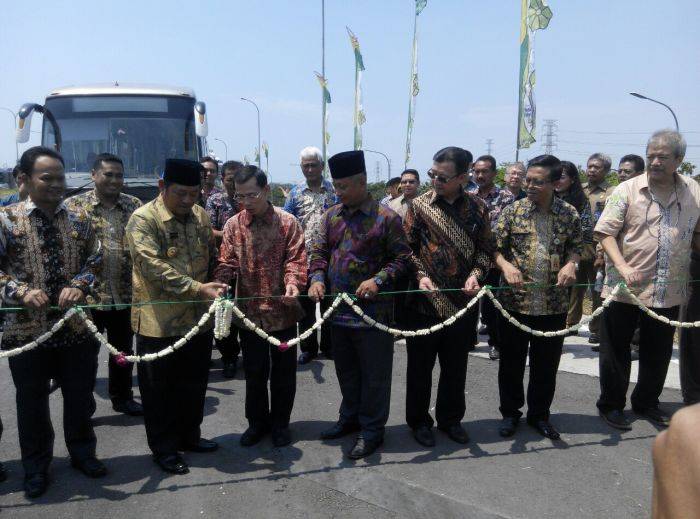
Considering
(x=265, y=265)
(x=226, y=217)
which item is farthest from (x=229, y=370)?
(x=265, y=265)

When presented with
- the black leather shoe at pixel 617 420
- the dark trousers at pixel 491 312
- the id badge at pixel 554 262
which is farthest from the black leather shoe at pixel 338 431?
the dark trousers at pixel 491 312

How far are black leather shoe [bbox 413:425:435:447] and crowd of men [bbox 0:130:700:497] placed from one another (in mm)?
22

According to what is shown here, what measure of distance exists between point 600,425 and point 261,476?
260 cm

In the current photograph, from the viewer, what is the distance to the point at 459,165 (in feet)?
13.0

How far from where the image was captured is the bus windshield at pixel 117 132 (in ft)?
32.1

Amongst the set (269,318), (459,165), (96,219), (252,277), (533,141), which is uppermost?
(533,141)

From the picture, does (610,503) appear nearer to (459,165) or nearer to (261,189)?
(459,165)

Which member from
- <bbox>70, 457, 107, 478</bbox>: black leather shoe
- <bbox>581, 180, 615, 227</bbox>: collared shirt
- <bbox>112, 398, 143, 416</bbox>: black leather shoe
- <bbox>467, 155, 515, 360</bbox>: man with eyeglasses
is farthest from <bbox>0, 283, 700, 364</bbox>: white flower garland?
<bbox>581, 180, 615, 227</bbox>: collared shirt

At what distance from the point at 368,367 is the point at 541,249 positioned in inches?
58.7

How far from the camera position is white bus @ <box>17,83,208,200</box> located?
32.1 ft

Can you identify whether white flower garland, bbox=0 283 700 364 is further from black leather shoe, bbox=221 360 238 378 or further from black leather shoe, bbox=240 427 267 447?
black leather shoe, bbox=221 360 238 378

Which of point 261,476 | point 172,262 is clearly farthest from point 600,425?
point 172,262

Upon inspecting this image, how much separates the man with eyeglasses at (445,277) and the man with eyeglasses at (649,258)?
3.47 ft

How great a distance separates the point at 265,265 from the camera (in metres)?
3.97
